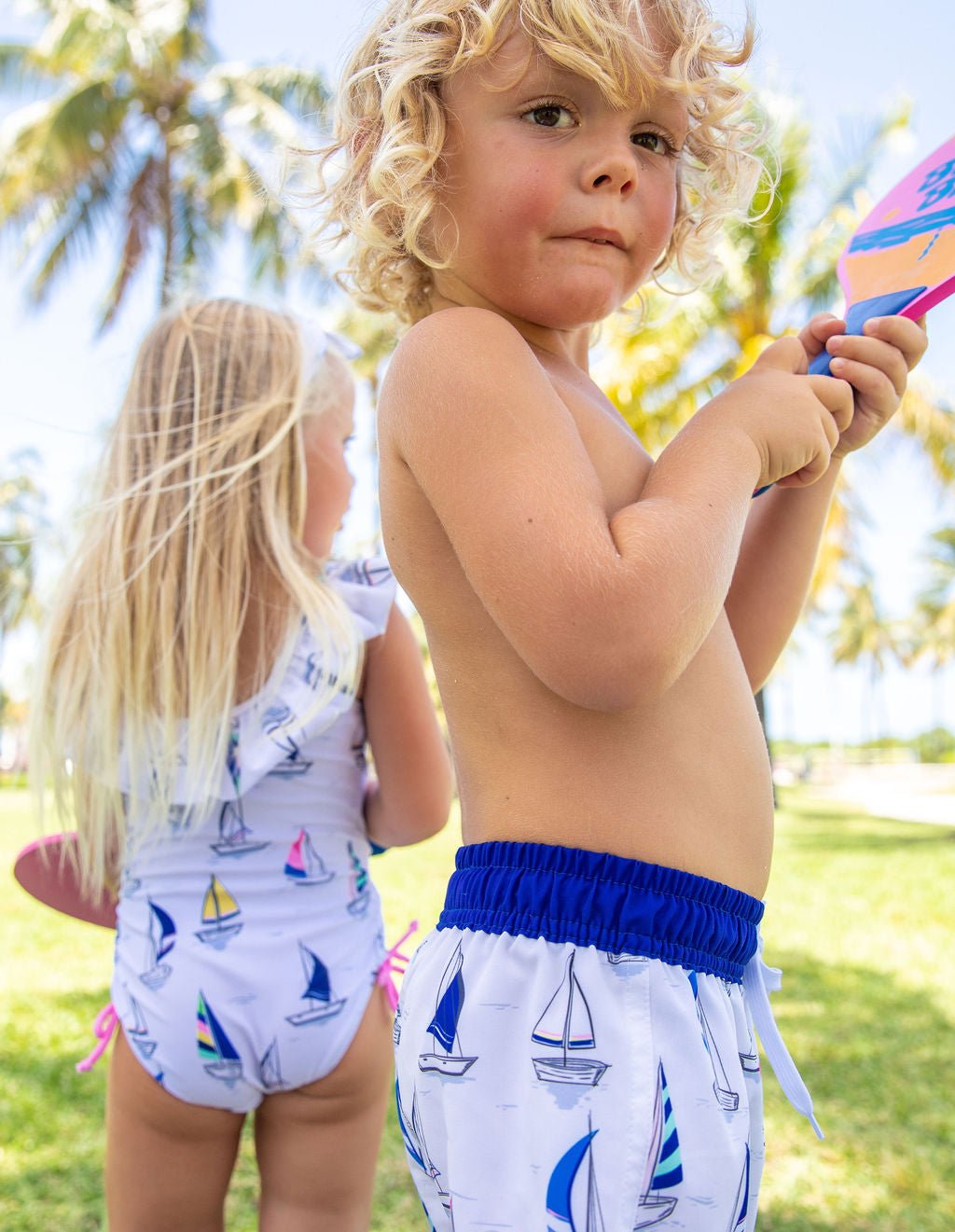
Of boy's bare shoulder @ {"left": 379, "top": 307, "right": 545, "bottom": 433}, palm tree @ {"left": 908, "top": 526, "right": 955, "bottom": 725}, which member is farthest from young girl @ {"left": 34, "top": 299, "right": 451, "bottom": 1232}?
palm tree @ {"left": 908, "top": 526, "right": 955, "bottom": 725}

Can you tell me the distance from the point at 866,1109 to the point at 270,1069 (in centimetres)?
270

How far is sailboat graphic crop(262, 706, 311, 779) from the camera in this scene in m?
1.80

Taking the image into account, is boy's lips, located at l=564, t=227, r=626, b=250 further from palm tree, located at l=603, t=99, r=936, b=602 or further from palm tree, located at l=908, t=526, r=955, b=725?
palm tree, located at l=908, t=526, r=955, b=725

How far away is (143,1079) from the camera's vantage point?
5.55ft

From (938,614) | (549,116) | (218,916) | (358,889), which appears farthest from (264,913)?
(938,614)

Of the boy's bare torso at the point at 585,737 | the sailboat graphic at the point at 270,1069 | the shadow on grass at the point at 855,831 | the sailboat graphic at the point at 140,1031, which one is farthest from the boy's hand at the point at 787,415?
the shadow on grass at the point at 855,831

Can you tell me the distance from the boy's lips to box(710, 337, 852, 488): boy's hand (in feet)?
0.64

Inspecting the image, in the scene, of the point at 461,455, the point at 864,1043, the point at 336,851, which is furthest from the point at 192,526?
the point at 864,1043

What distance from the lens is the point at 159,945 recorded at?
1.76 meters

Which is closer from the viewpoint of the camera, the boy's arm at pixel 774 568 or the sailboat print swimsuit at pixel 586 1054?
the sailboat print swimsuit at pixel 586 1054

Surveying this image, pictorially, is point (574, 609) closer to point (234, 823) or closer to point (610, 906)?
point (610, 906)

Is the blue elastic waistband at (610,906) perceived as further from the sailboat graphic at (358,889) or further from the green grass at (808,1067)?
the green grass at (808,1067)

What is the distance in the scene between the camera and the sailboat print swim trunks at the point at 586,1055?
0.96 meters

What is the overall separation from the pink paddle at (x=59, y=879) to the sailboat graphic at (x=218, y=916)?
0.35 meters
